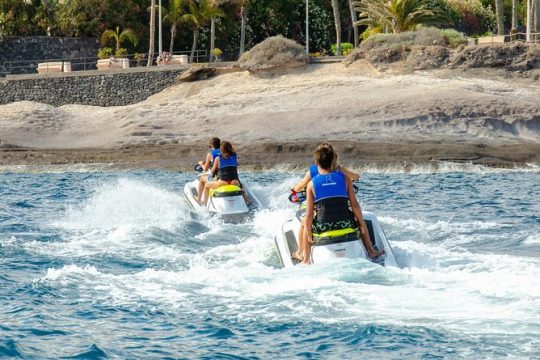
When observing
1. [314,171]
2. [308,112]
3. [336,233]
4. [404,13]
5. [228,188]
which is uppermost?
[404,13]

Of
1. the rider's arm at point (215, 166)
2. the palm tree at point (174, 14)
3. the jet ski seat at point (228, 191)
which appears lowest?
the jet ski seat at point (228, 191)

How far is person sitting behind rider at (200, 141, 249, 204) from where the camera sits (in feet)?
62.2

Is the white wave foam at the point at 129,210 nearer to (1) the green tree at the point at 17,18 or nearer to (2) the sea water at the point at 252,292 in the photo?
(2) the sea water at the point at 252,292

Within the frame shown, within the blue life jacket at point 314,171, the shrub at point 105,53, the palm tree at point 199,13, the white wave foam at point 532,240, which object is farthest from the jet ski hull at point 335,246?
the shrub at point 105,53

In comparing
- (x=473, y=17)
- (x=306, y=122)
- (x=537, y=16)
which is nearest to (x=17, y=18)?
(x=306, y=122)

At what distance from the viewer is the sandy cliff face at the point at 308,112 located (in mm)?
36219

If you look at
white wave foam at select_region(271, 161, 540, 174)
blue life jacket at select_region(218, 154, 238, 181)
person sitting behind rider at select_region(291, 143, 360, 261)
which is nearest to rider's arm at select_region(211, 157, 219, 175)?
blue life jacket at select_region(218, 154, 238, 181)

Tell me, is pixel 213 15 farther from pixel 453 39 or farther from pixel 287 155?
pixel 287 155

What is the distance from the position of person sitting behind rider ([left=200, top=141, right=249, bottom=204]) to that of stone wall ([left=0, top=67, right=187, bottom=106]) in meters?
25.3

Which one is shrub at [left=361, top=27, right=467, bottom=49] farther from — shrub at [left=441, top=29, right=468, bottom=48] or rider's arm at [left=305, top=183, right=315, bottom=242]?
rider's arm at [left=305, top=183, right=315, bottom=242]

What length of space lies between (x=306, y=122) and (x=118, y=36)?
16.6m

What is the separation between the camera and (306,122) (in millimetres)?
37406

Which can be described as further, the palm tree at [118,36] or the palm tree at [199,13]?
the palm tree at [118,36]

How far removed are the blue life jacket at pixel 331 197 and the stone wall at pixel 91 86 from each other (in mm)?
32107
